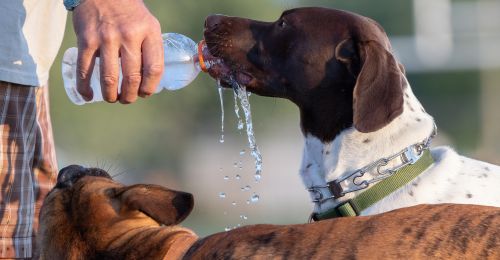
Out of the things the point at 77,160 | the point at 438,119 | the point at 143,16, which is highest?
the point at 143,16

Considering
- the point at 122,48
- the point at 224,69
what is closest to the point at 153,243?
the point at 122,48

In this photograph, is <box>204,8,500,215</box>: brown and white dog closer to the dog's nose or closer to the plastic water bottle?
the dog's nose

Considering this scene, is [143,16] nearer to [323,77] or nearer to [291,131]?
[323,77]

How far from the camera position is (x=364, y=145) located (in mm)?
5246

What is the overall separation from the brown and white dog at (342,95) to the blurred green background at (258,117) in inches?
462

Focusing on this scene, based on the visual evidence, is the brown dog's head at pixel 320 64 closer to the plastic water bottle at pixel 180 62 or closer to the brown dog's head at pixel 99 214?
the plastic water bottle at pixel 180 62

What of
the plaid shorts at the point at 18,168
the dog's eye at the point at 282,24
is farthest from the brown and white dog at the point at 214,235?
the dog's eye at the point at 282,24

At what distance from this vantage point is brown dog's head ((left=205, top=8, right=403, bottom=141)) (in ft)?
16.9

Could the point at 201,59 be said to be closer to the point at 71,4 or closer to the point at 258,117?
the point at 71,4

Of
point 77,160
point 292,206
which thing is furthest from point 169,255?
point 77,160

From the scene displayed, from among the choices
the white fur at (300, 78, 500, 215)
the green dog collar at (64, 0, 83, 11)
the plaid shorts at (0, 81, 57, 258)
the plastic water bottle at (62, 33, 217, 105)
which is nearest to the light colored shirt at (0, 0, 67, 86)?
the plaid shorts at (0, 81, 57, 258)

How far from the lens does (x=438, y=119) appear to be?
24.8m

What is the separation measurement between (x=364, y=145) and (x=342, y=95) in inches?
11.6

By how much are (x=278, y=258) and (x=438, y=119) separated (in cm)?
2154
